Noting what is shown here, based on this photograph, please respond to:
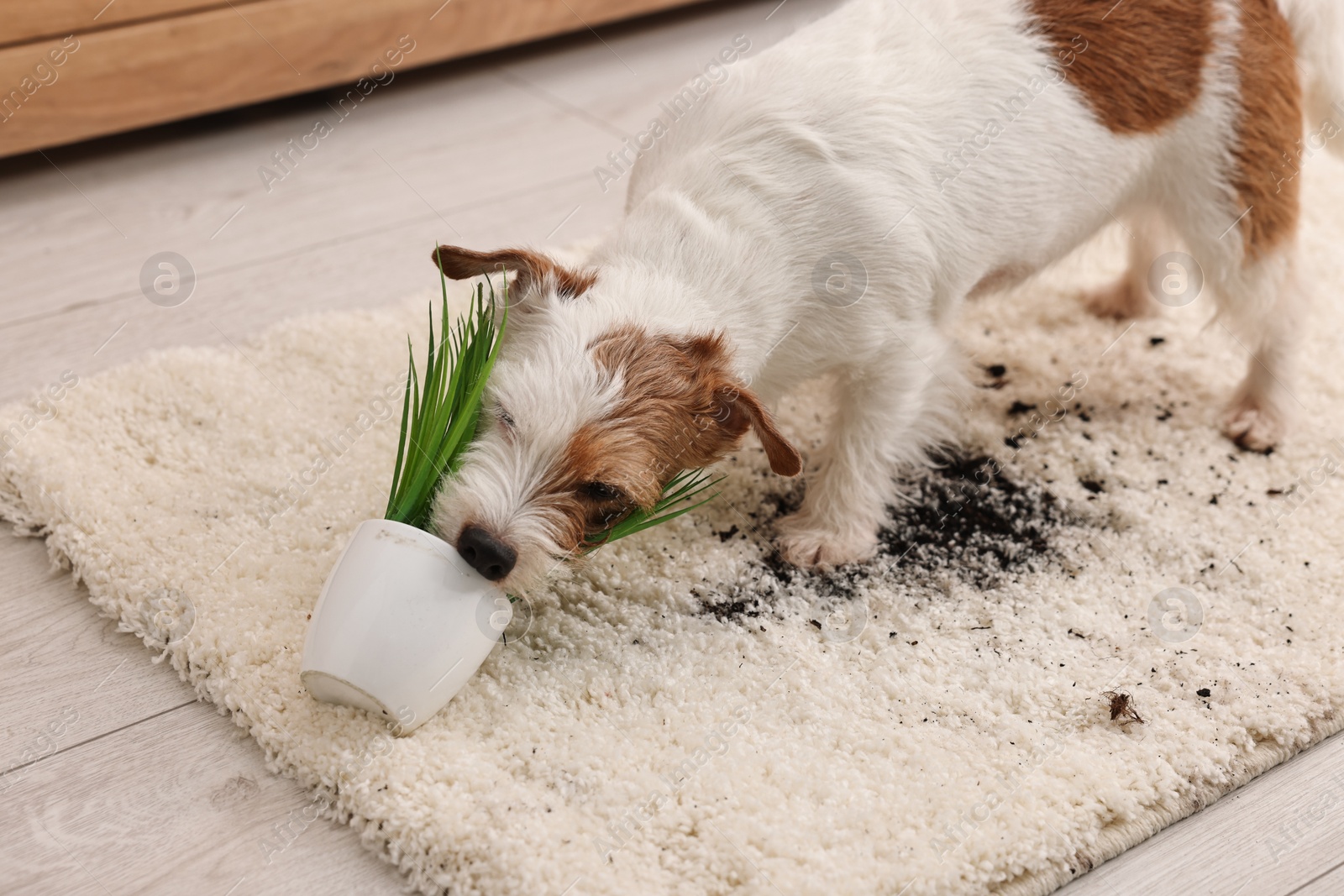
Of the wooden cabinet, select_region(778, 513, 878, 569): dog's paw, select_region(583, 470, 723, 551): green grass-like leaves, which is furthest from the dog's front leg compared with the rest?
the wooden cabinet

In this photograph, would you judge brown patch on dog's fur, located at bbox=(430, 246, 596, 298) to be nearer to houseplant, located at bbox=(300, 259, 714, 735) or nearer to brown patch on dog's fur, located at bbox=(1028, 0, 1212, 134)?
houseplant, located at bbox=(300, 259, 714, 735)

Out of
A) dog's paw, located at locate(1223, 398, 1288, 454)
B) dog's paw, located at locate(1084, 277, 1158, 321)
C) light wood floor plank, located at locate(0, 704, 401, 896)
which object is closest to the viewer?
light wood floor plank, located at locate(0, 704, 401, 896)

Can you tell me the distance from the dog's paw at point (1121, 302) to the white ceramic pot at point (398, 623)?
176 cm

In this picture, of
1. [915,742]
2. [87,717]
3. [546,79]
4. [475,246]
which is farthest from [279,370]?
[546,79]

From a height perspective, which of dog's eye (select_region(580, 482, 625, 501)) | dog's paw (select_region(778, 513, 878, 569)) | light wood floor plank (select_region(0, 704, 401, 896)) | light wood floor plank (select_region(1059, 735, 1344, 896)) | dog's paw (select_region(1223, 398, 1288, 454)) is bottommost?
light wood floor plank (select_region(1059, 735, 1344, 896))

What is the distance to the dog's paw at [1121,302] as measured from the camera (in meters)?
2.60

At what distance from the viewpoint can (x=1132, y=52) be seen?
1.89m

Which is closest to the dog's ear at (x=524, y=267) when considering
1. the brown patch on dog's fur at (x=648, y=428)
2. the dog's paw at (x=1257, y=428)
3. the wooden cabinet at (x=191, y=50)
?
the brown patch on dog's fur at (x=648, y=428)

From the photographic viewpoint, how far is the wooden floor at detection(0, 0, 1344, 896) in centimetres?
148

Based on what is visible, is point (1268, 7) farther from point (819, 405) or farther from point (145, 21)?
point (145, 21)

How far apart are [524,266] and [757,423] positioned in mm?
405

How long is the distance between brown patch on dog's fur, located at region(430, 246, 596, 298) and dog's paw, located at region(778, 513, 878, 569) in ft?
2.11

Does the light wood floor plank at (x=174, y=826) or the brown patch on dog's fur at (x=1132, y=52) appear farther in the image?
the brown patch on dog's fur at (x=1132, y=52)

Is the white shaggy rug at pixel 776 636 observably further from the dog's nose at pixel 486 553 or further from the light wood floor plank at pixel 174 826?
the dog's nose at pixel 486 553
